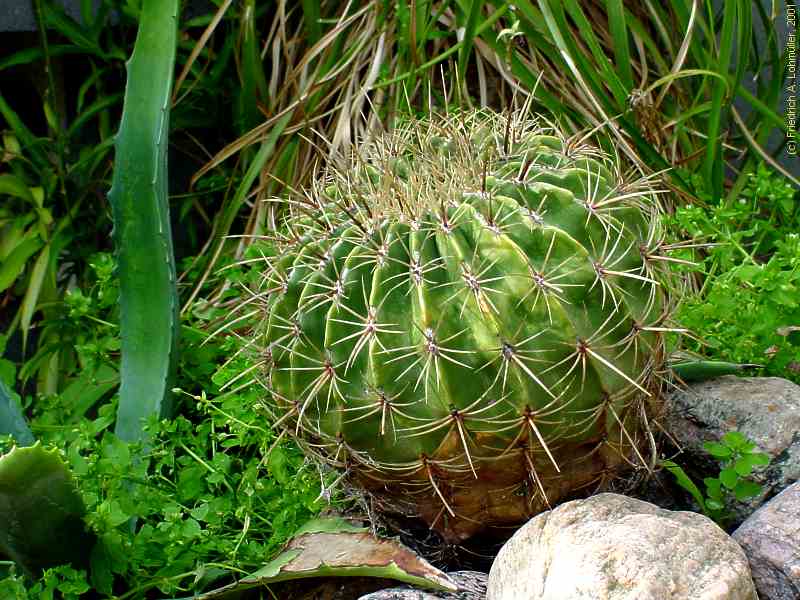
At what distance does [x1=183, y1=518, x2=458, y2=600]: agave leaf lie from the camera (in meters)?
1.44

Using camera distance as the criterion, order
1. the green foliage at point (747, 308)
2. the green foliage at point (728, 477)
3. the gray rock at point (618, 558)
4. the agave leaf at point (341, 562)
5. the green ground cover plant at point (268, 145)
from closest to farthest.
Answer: the gray rock at point (618, 558) → the agave leaf at point (341, 562) → the green foliage at point (728, 477) → the green foliage at point (747, 308) → the green ground cover plant at point (268, 145)

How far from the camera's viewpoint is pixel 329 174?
Result: 6.20ft

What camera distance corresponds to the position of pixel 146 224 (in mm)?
2109

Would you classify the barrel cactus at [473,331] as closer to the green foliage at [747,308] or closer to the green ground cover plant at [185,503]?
the green ground cover plant at [185,503]

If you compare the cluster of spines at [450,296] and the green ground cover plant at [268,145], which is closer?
the cluster of spines at [450,296]

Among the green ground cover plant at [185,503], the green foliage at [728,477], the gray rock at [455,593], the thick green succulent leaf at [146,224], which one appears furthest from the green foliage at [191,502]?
the green foliage at [728,477]

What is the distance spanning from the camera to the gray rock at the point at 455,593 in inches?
55.5

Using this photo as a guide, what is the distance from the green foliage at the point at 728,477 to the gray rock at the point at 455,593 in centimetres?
38

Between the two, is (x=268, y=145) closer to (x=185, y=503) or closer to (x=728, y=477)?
(x=185, y=503)

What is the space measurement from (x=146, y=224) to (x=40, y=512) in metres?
0.74

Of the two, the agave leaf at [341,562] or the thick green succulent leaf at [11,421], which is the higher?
the thick green succulent leaf at [11,421]

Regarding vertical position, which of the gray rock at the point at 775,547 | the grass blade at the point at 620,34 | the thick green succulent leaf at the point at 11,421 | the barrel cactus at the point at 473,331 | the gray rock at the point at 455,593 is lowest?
the gray rock at the point at 455,593

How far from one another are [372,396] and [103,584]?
0.58m

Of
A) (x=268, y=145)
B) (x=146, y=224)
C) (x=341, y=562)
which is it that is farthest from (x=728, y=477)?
(x=268, y=145)
